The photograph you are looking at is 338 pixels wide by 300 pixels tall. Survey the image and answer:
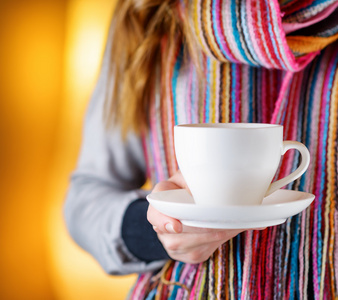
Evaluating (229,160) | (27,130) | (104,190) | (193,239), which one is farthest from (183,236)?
(27,130)

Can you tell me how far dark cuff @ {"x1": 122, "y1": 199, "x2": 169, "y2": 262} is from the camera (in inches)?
20.2

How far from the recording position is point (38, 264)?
1355 mm

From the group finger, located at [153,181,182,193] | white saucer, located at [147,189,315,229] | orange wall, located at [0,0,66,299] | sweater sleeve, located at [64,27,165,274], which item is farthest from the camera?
orange wall, located at [0,0,66,299]

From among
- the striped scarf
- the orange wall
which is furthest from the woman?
the orange wall

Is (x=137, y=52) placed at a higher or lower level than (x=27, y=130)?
higher

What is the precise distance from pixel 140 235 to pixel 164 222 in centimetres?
16

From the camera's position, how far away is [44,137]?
130 cm

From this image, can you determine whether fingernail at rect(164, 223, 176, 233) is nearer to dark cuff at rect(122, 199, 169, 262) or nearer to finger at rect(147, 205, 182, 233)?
finger at rect(147, 205, 182, 233)

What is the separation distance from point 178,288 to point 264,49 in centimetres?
28

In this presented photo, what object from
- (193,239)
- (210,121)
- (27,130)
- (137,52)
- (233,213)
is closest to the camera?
(233,213)

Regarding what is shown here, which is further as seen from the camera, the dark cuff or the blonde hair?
the blonde hair

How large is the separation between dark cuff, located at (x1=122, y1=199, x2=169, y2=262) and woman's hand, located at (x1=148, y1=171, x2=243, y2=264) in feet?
0.08

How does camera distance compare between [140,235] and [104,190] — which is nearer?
[140,235]

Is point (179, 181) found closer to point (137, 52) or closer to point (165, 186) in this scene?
point (165, 186)
